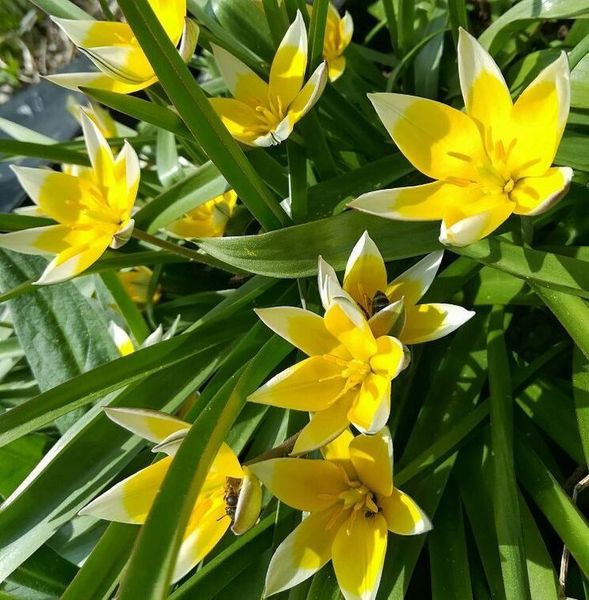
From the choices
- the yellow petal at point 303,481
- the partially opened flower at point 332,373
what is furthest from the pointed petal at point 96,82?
the yellow petal at point 303,481

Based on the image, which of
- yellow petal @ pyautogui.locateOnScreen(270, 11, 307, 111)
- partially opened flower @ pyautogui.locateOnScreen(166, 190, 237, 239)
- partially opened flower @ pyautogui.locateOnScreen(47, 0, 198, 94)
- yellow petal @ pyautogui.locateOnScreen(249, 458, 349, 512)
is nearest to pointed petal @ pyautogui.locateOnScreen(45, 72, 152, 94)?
partially opened flower @ pyautogui.locateOnScreen(47, 0, 198, 94)

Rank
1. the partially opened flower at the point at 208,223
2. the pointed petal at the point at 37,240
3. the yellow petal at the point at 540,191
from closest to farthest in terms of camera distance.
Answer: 1. the yellow petal at the point at 540,191
2. the pointed petal at the point at 37,240
3. the partially opened flower at the point at 208,223

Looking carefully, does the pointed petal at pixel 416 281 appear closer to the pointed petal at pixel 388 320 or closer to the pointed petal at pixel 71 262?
the pointed petal at pixel 388 320

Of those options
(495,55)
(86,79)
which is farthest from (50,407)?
(495,55)

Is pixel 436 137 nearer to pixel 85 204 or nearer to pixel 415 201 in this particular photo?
pixel 415 201

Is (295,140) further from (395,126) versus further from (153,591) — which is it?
(153,591)

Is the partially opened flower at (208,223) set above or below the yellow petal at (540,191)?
below

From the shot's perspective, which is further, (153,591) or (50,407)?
(50,407)
